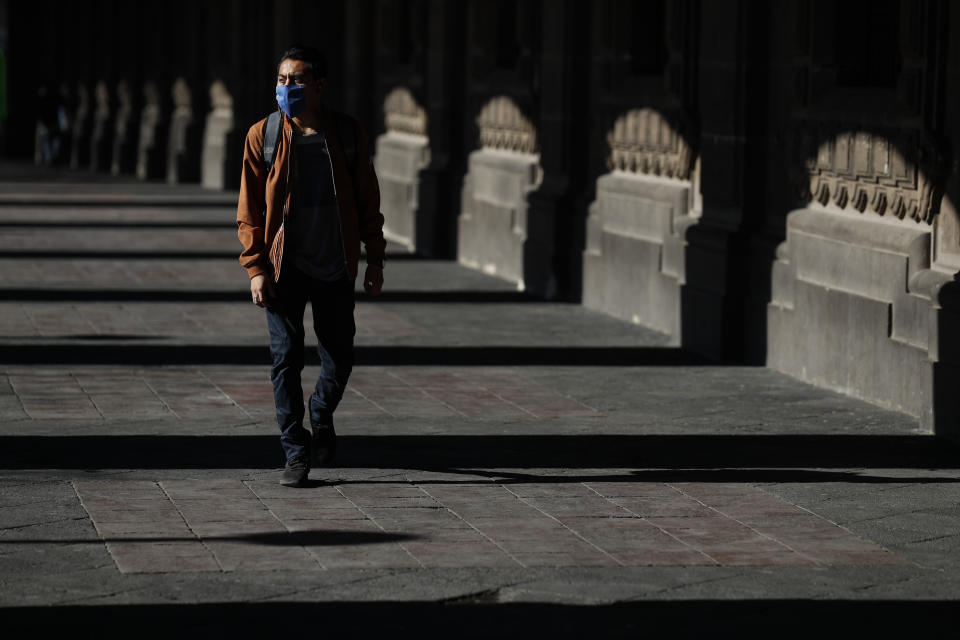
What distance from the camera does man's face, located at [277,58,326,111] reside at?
761 centimetres

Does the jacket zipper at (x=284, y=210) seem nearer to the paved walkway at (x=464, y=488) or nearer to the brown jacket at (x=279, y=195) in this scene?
the brown jacket at (x=279, y=195)

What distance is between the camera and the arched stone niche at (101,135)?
124 feet

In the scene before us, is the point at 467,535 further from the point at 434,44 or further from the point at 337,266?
the point at 434,44

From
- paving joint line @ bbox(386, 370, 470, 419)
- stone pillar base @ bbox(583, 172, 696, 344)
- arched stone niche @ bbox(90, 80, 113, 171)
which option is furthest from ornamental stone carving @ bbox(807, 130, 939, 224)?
arched stone niche @ bbox(90, 80, 113, 171)

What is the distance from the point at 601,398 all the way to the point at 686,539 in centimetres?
351

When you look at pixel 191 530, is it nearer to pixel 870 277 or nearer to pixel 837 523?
pixel 837 523

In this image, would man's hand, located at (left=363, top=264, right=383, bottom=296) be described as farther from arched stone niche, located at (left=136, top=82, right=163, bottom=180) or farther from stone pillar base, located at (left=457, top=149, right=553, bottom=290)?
arched stone niche, located at (left=136, top=82, right=163, bottom=180)

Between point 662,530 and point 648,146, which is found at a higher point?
point 648,146

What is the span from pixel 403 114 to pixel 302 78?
1357 cm

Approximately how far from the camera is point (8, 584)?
6113 mm

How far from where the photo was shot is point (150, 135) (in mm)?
35031

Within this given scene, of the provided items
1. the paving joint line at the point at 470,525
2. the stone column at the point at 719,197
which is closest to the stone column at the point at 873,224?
the stone column at the point at 719,197

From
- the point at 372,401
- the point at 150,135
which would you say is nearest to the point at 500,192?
the point at 372,401

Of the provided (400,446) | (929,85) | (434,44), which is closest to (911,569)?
(400,446)
